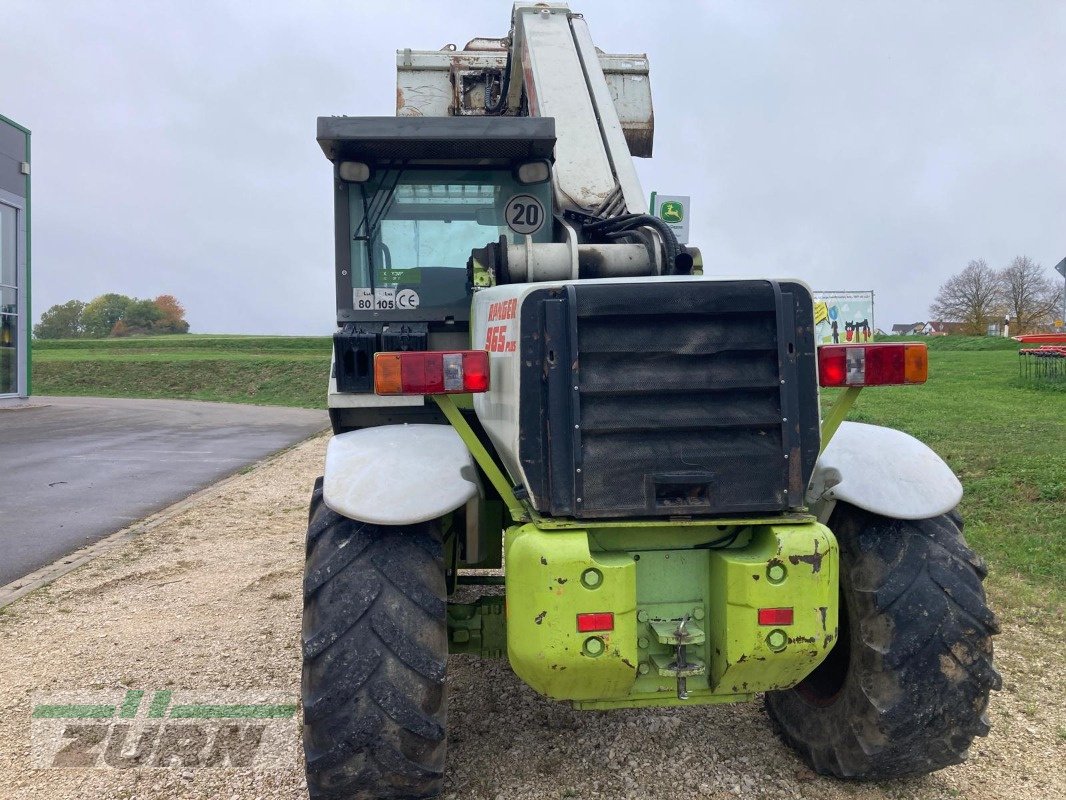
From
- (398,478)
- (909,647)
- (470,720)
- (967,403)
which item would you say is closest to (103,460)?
(470,720)

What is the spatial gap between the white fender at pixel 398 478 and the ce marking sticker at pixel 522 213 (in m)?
1.53

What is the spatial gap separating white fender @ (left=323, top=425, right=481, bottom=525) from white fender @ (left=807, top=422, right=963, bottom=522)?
1.28m

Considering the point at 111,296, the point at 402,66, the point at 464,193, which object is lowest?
the point at 464,193

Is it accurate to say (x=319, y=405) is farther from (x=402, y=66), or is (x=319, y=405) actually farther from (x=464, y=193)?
(x=464, y=193)

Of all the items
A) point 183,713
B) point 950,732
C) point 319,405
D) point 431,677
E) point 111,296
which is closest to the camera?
point 431,677

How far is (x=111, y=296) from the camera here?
7212cm

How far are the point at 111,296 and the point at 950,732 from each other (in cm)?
7852

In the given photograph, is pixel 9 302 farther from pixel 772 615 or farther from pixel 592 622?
pixel 772 615

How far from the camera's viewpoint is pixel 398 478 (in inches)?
120

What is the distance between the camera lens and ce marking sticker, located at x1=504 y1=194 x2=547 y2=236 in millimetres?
4500

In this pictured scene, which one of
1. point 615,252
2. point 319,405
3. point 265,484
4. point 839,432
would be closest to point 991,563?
point 839,432

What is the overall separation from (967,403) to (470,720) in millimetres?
14693

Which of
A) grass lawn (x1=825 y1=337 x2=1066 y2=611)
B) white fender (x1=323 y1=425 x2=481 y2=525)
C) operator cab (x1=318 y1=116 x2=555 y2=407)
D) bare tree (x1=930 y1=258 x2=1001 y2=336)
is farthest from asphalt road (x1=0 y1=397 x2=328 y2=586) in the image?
bare tree (x1=930 y1=258 x2=1001 y2=336)

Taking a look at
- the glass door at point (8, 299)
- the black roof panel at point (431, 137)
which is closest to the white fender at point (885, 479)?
the black roof panel at point (431, 137)
